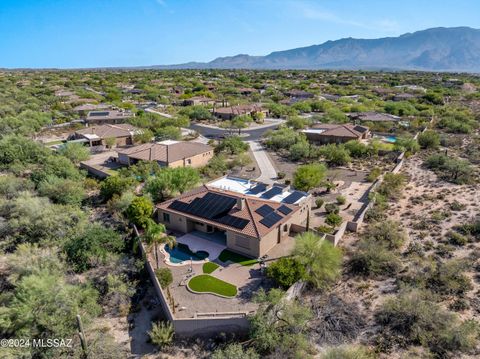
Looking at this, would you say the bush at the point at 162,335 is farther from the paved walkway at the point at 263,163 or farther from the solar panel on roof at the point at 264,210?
the paved walkway at the point at 263,163

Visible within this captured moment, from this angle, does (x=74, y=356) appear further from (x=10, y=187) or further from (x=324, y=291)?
(x=10, y=187)

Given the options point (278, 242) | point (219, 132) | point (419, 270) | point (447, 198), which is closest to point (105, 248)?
point (278, 242)

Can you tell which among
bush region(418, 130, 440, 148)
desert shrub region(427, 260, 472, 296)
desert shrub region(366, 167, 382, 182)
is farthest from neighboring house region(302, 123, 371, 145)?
desert shrub region(427, 260, 472, 296)

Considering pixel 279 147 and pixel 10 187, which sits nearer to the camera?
pixel 10 187

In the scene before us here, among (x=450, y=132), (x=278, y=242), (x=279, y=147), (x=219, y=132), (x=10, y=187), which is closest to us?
(x=278, y=242)

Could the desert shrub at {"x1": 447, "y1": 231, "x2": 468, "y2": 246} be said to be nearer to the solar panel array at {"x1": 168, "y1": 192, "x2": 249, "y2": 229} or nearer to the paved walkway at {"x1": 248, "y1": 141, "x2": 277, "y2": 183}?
the solar panel array at {"x1": 168, "y1": 192, "x2": 249, "y2": 229}

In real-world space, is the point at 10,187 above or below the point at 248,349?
above
